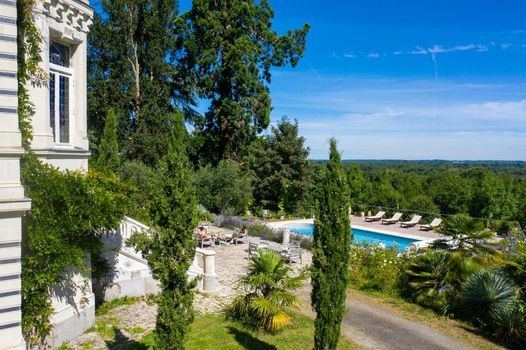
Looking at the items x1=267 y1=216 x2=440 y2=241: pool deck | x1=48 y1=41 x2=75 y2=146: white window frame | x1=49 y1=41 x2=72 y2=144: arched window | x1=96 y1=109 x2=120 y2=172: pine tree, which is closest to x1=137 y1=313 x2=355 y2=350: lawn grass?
x1=48 y1=41 x2=75 y2=146: white window frame

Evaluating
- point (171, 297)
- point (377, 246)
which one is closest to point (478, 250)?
point (377, 246)

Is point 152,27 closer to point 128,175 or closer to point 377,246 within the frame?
point 128,175

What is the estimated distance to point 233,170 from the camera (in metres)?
27.1

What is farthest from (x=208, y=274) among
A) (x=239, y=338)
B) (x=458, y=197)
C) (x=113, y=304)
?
(x=458, y=197)

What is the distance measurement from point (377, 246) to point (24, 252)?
41.1 ft

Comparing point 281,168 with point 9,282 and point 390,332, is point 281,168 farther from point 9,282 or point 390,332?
point 9,282

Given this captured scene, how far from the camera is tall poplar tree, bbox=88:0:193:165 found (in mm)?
28812

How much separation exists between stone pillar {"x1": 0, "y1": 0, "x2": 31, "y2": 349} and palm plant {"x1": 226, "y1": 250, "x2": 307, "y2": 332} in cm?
520

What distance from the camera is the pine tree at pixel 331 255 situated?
7586 mm

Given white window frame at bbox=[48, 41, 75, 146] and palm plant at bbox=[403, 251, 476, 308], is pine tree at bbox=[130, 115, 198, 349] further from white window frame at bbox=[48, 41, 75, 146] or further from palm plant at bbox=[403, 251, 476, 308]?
palm plant at bbox=[403, 251, 476, 308]

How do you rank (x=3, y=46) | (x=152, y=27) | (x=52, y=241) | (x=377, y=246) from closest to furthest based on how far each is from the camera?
(x=3, y=46) → (x=52, y=241) → (x=377, y=246) → (x=152, y=27)

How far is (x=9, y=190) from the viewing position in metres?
6.09

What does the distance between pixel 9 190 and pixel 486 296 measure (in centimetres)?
1143

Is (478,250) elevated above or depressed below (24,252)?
below
